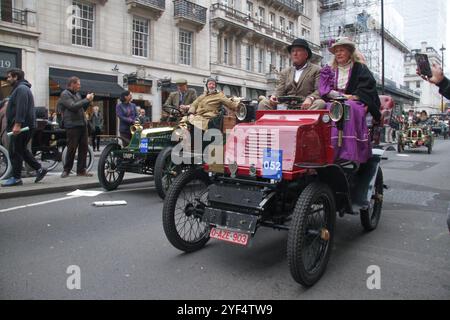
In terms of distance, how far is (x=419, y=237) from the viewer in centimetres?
492

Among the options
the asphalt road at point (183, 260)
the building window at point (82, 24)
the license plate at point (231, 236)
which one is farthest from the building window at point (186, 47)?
the license plate at point (231, 236)

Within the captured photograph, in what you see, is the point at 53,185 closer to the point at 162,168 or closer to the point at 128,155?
the point at 128,155

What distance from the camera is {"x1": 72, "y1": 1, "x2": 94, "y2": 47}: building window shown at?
66.6ft

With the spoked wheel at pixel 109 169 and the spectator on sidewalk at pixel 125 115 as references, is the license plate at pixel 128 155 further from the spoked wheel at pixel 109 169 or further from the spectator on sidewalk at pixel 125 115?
the spectator on sidewalk at pixel 125 115

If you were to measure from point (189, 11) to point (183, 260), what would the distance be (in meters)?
23.9

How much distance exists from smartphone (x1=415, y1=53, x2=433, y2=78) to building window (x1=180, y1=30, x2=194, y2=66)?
24146 millimetres

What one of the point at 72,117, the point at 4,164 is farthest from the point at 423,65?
the point at 4,164

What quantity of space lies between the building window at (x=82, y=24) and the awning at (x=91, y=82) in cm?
160

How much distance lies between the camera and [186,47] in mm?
26797

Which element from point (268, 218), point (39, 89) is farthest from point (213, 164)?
point (39, 89)

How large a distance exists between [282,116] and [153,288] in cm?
212

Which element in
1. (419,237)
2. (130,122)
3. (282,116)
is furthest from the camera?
(130,122)

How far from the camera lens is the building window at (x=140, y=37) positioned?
23297 mm

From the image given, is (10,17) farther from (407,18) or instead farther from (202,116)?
(407,18)
